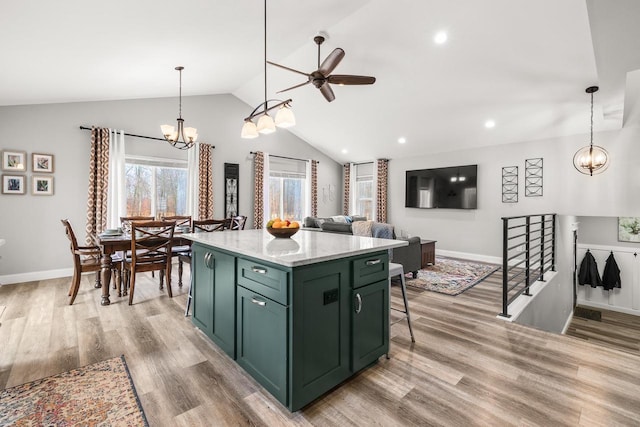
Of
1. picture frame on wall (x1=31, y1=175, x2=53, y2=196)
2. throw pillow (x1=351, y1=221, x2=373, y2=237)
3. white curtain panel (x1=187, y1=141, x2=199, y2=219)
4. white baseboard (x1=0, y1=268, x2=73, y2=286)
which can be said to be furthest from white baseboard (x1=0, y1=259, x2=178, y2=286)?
throw pillow (x1=351, y1=221, x2=373, y2=237)

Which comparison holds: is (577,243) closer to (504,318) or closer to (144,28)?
(504,318)

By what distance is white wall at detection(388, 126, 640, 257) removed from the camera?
5.01 metres

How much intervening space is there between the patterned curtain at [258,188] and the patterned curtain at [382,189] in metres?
3.17

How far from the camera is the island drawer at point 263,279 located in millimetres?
1688

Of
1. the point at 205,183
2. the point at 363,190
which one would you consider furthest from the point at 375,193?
the point at 205,183

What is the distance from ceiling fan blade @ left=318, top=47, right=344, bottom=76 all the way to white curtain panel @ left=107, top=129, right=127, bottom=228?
3.97 metres

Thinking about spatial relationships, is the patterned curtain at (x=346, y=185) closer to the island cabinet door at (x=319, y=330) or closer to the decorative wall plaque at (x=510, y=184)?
the decorative wall plaque at (x=510, y=184)

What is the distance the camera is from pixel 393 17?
3.76 metres

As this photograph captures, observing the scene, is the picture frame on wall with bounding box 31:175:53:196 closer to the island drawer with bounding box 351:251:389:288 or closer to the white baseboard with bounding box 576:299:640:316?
the island drawer with bounding box 351:251:389:288

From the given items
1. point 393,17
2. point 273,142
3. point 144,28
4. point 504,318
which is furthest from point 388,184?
point 144,28

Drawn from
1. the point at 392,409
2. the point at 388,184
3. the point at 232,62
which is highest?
the point at 232,62

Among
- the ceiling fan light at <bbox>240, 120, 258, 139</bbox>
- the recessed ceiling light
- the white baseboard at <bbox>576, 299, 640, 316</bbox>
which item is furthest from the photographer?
the white baseboard at <bbox>576, 299, 640, 316</bbox>

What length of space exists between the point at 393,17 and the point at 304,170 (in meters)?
4.85

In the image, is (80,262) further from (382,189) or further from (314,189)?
(382,189)
